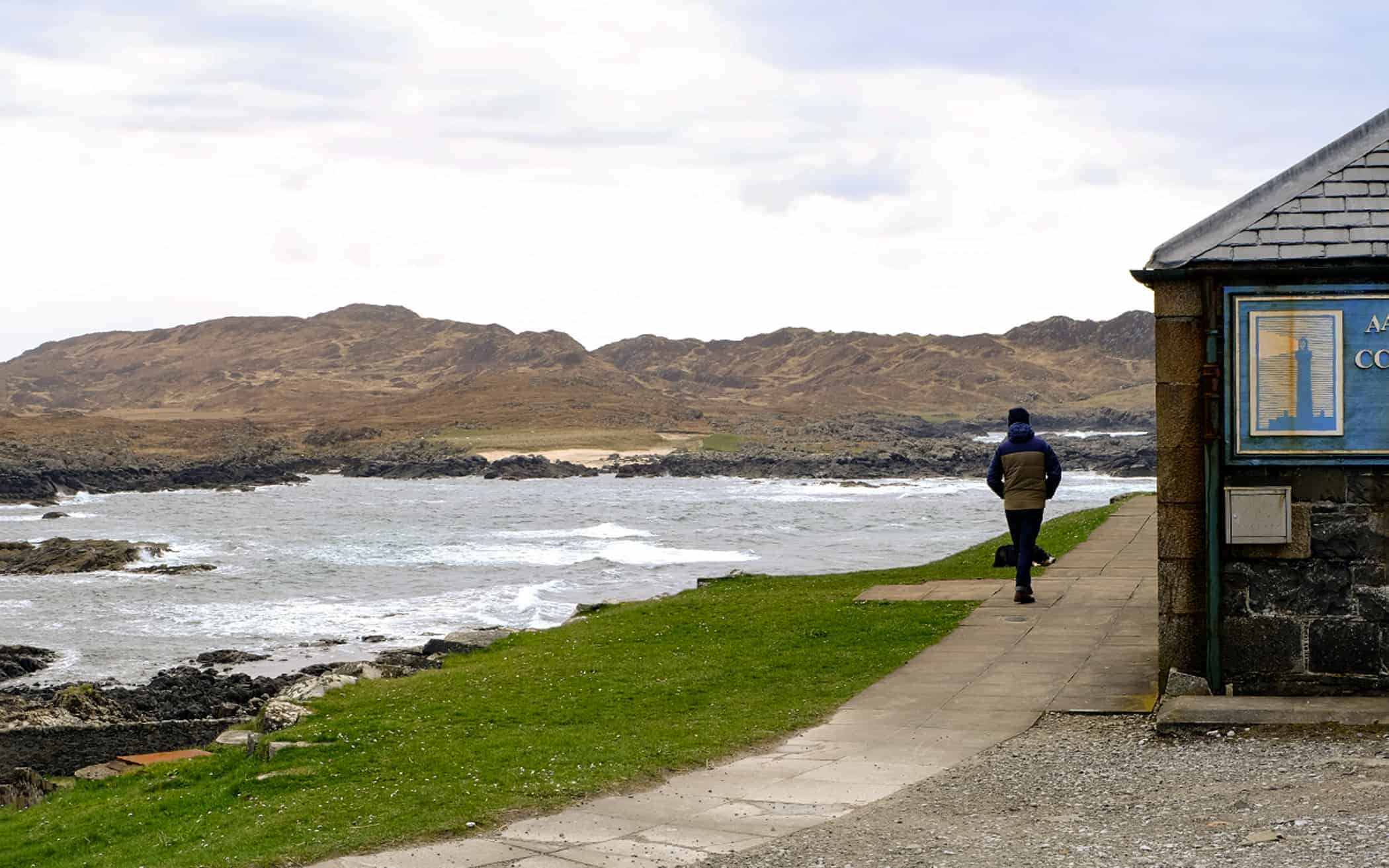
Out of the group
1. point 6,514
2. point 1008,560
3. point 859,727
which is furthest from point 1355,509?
point 6,514

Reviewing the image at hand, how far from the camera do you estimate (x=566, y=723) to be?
35.2 feet

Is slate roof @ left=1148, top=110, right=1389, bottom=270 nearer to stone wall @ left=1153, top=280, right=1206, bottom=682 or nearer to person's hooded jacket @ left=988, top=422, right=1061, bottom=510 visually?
stone wall @ left=1153, top=280, right=1206, bottom=682

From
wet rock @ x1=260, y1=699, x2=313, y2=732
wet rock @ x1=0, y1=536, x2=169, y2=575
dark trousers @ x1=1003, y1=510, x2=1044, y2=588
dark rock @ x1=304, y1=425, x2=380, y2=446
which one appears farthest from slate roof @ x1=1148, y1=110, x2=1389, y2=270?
dark rock @ x1=304, y1=425, x2=380, y2=446

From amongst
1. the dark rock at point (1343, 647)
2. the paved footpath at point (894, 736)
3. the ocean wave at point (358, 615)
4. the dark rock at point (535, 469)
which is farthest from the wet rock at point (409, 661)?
the dark rock at point (535, 469)

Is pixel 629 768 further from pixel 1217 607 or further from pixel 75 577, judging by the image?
pixel 75 577

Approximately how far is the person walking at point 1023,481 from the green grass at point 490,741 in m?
0.95

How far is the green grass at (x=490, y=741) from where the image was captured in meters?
8.25

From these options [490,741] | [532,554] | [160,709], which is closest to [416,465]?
[532,554]

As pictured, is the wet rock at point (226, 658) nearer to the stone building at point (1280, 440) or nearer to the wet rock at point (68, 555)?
the wet rock at point (68, 555)

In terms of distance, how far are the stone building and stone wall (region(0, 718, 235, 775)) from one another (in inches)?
387

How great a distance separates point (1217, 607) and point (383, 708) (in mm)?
6359

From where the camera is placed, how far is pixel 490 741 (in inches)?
397

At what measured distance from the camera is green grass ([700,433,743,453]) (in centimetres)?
11112

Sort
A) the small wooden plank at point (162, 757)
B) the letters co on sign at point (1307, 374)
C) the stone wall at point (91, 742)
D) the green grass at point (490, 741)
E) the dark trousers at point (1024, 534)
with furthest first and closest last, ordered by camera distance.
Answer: the stone wall at point (91, 742)
the dark trousers at point (1024, 534)
the small wooden plank at point (162, 757)
the letters co on sign at point (1307, 374)
the green grass at point (490, 741)
